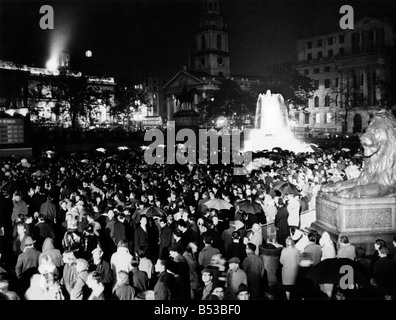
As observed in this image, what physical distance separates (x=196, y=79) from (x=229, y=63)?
2176 centimetres

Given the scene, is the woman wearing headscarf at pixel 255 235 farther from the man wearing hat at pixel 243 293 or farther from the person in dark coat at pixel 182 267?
the man wearing hat at pixel 243 293

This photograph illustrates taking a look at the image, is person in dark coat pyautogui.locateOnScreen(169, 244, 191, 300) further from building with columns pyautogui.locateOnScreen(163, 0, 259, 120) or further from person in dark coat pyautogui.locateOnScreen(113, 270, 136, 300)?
building with columns pyautogui.locateOnScreen(163, 0, 259, 120)

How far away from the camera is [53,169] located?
20031 millimetres

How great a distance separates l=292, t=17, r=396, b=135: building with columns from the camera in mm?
74750

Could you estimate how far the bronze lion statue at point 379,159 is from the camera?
35.8ft

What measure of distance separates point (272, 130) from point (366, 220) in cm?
4192

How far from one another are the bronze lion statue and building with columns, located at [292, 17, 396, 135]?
206 feet

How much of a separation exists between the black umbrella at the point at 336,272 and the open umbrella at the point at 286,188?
7.12 metres

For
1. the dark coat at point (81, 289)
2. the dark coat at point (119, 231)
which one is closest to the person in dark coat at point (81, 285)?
the dark coat at point (81, 289)

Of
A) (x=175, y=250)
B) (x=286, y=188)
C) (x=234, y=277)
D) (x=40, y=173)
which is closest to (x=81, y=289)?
(x=175, y=250)
